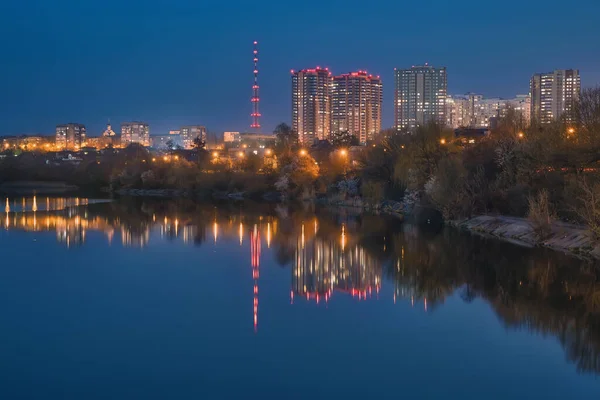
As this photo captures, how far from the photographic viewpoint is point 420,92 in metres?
122

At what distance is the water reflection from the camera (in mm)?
16141

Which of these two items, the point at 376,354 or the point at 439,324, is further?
the point at 439,324

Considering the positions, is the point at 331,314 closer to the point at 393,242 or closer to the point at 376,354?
the point at 376,354

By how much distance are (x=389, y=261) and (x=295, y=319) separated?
8482mm

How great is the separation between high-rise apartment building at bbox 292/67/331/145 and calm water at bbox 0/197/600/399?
9987 cm

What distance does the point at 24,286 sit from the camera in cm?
1873

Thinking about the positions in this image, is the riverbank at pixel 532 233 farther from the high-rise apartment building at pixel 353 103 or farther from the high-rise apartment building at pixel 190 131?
the high-rise apartment building at pixel 190 131

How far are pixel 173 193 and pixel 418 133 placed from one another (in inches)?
1173

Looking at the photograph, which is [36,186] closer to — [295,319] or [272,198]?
[272,198]

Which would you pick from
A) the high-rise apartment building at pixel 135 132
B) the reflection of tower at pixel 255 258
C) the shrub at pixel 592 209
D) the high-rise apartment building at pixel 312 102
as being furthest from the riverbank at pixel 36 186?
the high-rise apartment building at pixel 135 132

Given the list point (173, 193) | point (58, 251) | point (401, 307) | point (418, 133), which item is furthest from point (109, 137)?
point (401, 307)

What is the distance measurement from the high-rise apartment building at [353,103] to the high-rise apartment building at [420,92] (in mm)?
6603

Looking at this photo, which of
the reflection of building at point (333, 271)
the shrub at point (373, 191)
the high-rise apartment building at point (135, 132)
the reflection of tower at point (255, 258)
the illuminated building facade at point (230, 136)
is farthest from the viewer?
the high-rise apartment building at point (135, 132)

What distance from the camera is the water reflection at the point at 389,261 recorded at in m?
16.1
